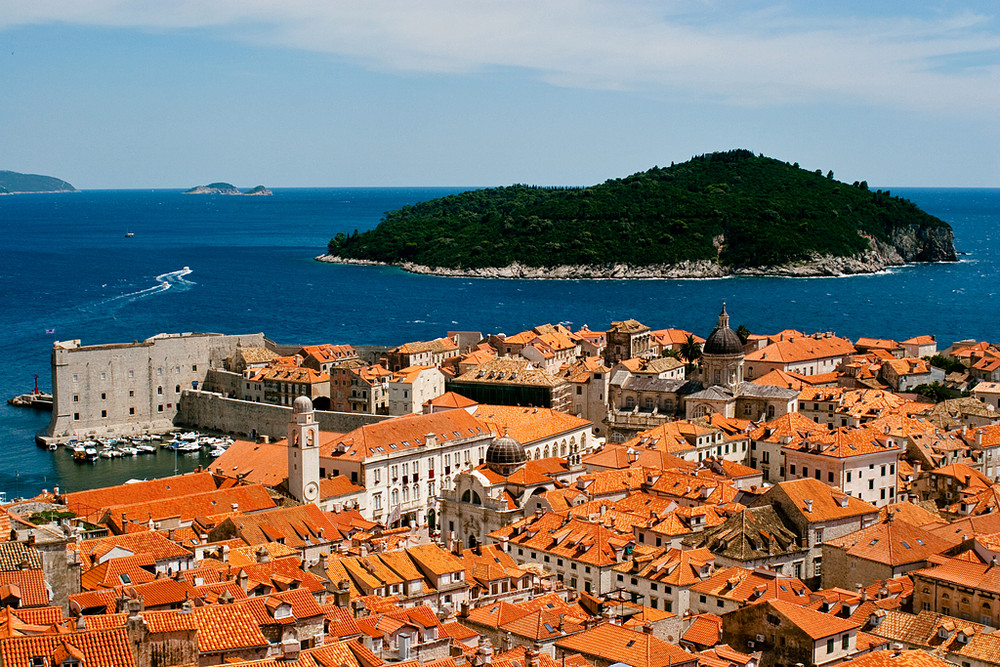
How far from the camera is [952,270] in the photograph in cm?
19450

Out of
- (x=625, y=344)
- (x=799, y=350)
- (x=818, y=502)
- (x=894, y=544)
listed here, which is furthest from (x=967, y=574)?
(x=625, y=344)

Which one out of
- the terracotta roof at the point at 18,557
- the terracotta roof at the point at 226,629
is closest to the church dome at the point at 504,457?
the terracotta roof at the point at 226,629

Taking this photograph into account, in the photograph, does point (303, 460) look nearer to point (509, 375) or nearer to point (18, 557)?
point (509, 375)

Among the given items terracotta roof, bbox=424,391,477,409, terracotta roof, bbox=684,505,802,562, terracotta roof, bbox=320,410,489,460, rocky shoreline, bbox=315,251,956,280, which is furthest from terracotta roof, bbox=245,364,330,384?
rocky shoreline, bbox=315,251,956,280

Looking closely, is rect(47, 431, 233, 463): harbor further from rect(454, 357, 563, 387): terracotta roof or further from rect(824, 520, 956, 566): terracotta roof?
rect(824, 520, 956, 566): terracotta roof

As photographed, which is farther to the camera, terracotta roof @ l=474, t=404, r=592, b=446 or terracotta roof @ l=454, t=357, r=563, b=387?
terracotta roof @ l=454, t=357, r=563, b=387

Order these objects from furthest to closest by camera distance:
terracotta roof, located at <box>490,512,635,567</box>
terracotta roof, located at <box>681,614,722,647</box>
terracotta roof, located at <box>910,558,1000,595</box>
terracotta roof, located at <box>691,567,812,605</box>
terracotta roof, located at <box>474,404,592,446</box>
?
terracotta roof, located at <box>474,404,592,446</box>
terracotta roof, located at <box>490,512,635,567</box>
terracotta roof, located at <box>691,567,812,605</box>
terracotta roof, located at <box>910,558,1000,595</box>
terracotta roof, located at <box>681,614,722,647</box>

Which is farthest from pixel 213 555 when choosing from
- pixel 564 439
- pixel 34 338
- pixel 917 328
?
pixel 917 328

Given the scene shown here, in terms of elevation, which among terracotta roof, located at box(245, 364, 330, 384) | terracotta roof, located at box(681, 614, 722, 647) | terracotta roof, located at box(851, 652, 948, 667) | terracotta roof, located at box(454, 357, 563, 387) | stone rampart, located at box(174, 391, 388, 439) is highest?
terracotta roof, located at box(454, 357, 563, 387)

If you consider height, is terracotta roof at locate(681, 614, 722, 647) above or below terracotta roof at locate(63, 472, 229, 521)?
above

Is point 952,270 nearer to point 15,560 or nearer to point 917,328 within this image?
point 917,328

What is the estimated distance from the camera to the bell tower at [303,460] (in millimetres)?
50688

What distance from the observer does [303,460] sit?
5066 cm

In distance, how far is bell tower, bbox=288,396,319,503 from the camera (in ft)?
166
